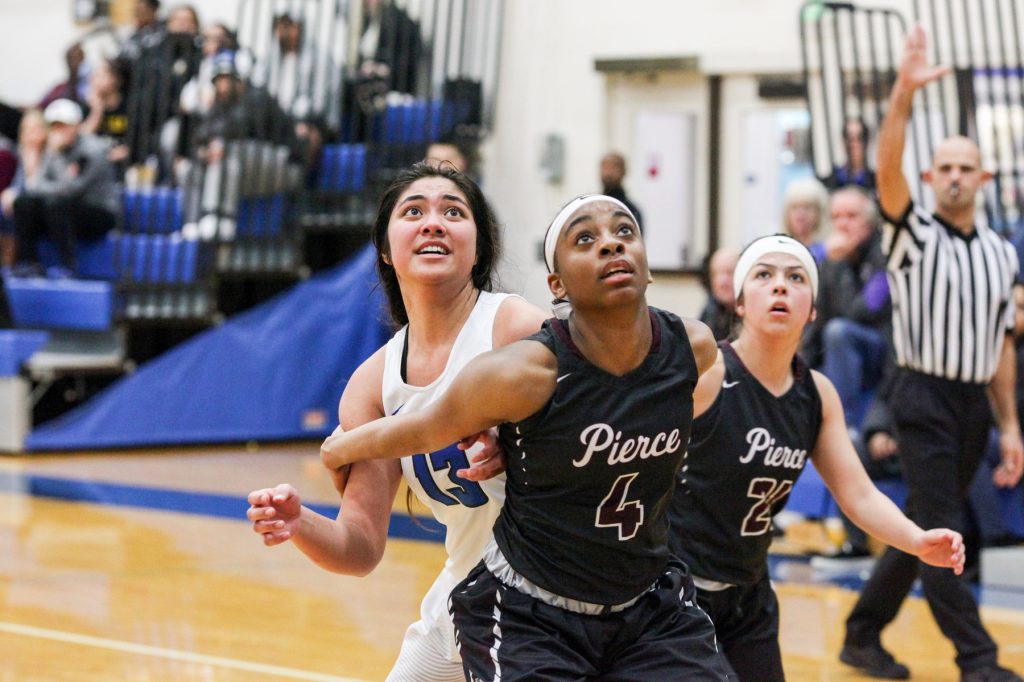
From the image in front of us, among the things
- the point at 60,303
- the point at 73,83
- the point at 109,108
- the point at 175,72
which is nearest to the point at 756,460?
the point at 60,303

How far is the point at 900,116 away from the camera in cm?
473

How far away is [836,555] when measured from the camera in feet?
22.6

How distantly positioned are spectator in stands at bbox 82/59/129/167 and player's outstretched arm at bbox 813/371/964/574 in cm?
892

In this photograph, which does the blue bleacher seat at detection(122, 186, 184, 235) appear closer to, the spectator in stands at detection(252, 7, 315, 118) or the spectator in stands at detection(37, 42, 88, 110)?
the spectator in stands at detection(252, 7, 315, 118)

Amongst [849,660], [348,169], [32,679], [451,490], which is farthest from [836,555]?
[348,169]

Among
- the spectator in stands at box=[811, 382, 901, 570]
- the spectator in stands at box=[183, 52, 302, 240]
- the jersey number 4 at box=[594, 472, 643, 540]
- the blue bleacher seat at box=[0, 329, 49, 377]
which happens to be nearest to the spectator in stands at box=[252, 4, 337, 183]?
the spectator in stands at box=[183, 52, 302, 240]

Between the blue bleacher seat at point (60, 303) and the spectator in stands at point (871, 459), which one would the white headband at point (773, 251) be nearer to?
the spectator in stands at point (871, 459)

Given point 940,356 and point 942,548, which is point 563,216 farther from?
point 940,356

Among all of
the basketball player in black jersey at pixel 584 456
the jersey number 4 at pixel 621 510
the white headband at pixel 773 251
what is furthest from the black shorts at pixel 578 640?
the white headband at pixel 773 251

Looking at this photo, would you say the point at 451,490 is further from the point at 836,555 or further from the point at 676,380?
the point at 836,555

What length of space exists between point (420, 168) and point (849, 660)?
2575 millimetres

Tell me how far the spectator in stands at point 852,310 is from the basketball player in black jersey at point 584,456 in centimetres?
445

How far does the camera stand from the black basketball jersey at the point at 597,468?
2.74 m

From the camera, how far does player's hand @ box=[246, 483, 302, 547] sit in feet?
9.01
